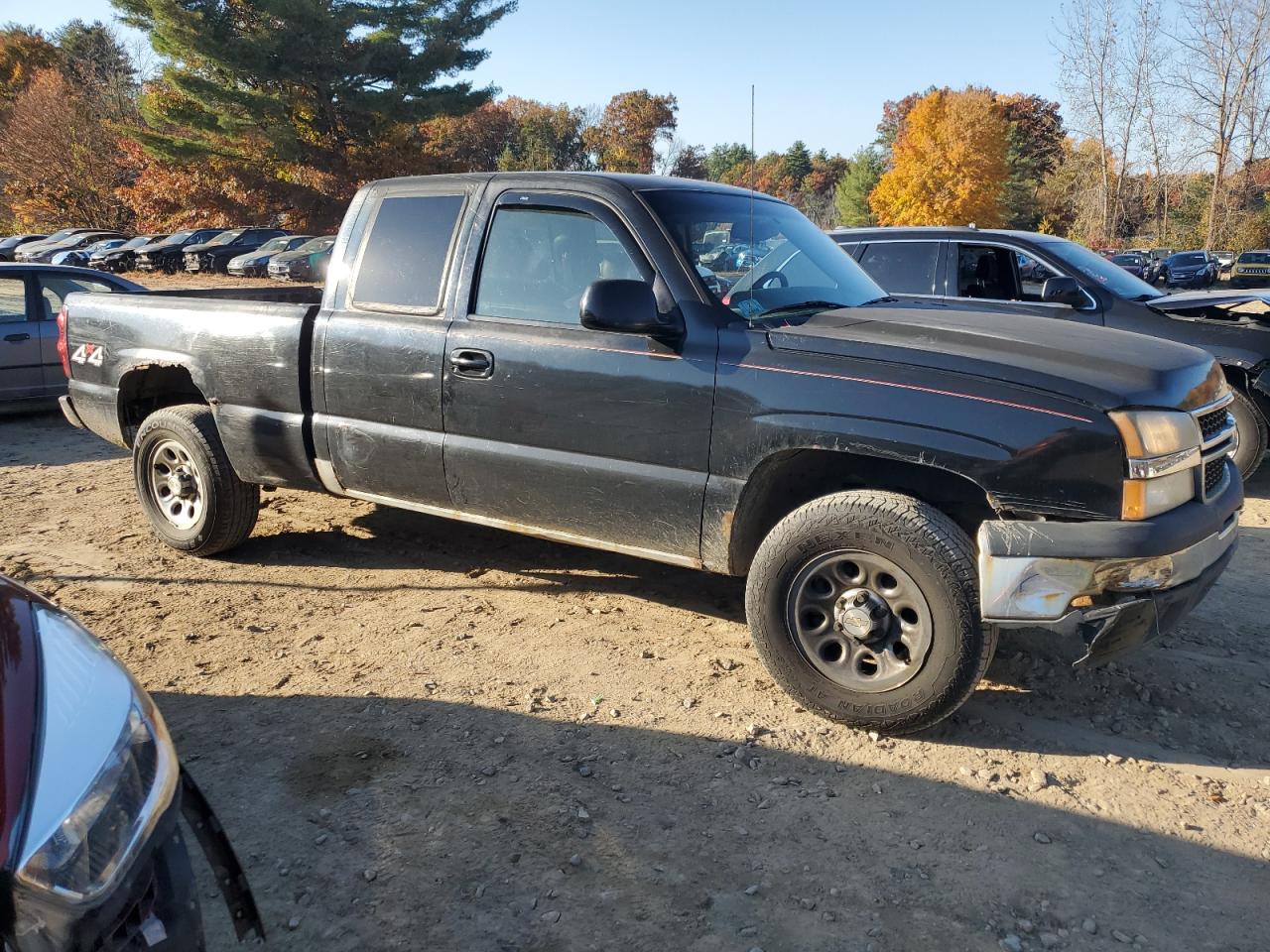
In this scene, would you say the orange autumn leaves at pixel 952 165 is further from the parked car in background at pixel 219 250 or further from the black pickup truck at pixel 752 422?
the black pickup truck at pixel 752 422

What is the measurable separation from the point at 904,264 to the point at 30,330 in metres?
8.01

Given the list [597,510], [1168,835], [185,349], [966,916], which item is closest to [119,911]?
[966,916]

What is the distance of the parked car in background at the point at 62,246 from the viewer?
3341 cm

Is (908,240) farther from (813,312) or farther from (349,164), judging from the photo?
(349,164)

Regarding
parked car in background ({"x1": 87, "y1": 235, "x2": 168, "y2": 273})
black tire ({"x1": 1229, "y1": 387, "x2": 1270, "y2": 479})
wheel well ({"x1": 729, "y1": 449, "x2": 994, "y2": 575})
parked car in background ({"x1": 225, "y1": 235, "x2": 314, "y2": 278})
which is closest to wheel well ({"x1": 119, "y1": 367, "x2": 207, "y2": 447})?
wheel well ({"x1": 729, "y1": 449, "x2": 994, "y2": 575})

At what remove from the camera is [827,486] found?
3875 millimetres

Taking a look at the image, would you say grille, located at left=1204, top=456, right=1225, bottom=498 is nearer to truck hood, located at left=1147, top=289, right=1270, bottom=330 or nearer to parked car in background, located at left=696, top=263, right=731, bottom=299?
parked car in background, located at left=696, top=263, right=731, bottom=299

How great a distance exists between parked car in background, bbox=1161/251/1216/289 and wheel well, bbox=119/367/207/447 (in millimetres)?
27733

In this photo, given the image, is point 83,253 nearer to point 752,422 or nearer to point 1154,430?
point 752,422

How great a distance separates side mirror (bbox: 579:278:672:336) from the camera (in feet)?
12.0

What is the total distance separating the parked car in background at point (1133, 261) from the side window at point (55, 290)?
90.4ft

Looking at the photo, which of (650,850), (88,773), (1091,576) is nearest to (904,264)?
(1091,576)

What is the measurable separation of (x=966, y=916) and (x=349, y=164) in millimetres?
41148

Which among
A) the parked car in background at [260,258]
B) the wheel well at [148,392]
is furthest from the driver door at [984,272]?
the parked car in background at [260,258]
